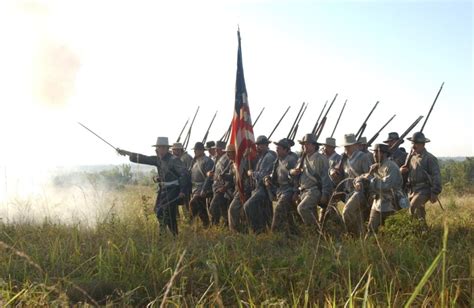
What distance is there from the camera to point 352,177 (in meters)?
8.71

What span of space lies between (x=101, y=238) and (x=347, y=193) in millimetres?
4929

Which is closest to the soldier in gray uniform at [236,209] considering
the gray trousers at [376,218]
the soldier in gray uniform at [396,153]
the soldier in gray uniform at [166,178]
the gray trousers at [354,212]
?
the soldier in gray uniform at [166,178]

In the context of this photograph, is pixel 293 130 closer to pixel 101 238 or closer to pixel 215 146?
pixel 215 146

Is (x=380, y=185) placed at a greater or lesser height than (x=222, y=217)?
greater

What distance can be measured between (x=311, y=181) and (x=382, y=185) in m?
1.58

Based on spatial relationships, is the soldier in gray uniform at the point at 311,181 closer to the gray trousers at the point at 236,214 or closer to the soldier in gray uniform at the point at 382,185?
the soldier in gray uniform at the point at 382,185

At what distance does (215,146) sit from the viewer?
1266cm

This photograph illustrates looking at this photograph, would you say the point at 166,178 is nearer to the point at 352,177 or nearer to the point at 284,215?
the point at 284,215

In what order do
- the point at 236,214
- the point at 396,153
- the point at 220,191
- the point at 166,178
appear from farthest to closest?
the point at 220,191 < the point at 396,153 < the point at 236,214 < the point at 166,178

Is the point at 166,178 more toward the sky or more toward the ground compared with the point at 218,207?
more toward the sky

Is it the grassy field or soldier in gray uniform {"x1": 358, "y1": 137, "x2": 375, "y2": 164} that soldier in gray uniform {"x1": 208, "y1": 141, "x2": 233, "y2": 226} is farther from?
the grassy field

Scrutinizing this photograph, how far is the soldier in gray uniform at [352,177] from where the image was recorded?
834cm

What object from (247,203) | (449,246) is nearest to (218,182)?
(247,203)

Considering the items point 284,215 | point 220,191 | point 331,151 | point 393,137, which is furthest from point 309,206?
point 393,137
